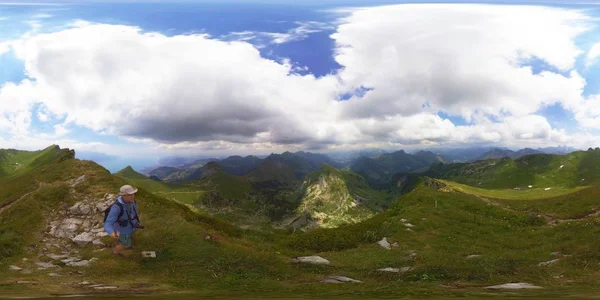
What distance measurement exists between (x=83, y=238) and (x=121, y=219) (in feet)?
85.3

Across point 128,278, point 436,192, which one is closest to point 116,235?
point 128,278

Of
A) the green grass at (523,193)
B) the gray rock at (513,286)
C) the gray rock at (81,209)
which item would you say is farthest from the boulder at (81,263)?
the green grass at (523,193)

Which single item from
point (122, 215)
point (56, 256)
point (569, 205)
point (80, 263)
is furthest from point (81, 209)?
point (569, 205)

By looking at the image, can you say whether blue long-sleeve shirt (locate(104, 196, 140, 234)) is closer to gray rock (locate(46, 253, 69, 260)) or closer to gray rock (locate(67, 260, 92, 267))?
gray rock (locate(67, 260, 92, 267))

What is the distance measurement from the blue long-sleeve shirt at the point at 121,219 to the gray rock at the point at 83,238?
24055 millimetres

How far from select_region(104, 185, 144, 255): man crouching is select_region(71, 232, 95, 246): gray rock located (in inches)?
927

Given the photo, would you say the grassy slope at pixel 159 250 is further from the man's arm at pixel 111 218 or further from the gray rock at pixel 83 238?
the man's arm at pixel 111 218

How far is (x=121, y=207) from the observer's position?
73.6ft

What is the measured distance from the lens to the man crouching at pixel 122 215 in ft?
72.1

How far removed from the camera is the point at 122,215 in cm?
2262

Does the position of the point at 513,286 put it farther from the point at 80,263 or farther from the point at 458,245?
the point at 80,263

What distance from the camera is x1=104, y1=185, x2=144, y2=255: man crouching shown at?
22.0 m

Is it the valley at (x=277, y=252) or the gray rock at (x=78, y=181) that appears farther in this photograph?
the gray rock at (x=78, y=181)

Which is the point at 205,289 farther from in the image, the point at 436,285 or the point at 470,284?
the point at 470,284
